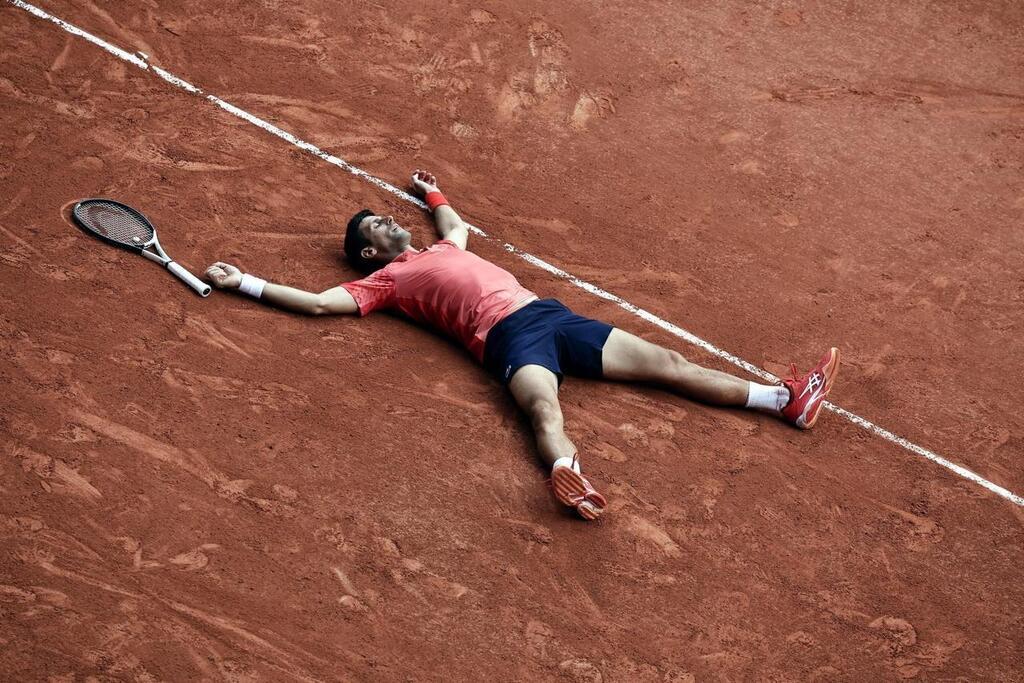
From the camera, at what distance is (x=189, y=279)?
812 centimetres

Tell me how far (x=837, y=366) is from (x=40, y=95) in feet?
22.4

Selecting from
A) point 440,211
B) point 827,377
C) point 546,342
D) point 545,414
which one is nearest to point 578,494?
point 545,414

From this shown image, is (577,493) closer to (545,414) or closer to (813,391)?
(545,414)

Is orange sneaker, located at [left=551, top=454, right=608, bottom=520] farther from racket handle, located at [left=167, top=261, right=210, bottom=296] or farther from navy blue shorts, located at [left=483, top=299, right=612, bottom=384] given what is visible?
racket handle, located at [left=167, top=261, right=210, bottom=296]

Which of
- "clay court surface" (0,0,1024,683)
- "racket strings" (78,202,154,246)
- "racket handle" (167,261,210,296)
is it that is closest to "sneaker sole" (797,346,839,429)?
"clay court surface" (0,0,1024,683)

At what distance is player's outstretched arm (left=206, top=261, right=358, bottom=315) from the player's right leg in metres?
1.44

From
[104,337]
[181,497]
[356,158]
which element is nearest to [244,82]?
[356,158]

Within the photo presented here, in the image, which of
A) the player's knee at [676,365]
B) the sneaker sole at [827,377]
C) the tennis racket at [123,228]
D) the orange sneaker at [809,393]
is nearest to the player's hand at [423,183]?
the tennis racket at [123,228]

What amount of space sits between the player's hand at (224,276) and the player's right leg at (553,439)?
6.95 feet

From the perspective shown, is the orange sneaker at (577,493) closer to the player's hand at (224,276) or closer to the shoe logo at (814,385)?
the shoe logo at (814,385)

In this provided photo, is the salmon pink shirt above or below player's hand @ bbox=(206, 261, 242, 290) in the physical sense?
above

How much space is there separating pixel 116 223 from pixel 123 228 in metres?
0.07

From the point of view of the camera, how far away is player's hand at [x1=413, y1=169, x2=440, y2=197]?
30.7ft

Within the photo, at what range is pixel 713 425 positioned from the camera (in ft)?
26.3
